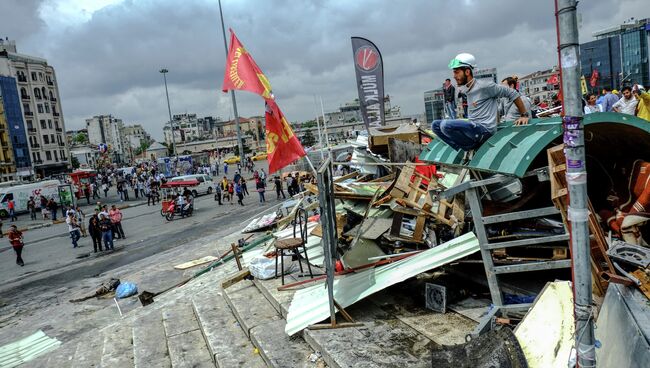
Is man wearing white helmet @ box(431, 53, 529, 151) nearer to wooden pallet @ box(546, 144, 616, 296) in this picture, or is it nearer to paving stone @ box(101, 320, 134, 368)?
wooden pallet @ box(546, 144, 616, 296)

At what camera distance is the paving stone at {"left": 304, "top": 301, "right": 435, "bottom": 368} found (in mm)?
4031

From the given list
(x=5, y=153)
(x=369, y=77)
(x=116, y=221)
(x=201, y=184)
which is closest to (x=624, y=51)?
(x=201, y=184)

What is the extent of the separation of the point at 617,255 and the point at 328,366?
2.88 m

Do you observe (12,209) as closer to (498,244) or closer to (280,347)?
(280,347)

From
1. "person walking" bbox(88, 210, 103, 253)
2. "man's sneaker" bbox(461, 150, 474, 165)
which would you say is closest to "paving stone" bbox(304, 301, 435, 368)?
"man's sneaker" bbox(461, 150, 474, 165)

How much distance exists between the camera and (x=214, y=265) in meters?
10.6

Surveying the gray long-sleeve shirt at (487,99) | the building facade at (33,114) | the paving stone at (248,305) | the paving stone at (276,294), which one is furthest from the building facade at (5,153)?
the gray long-sleeve shirt at (487,99)

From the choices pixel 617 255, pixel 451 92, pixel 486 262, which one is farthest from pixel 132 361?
pixel 451 92

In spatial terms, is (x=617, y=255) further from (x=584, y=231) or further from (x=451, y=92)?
(x=451, y=92)

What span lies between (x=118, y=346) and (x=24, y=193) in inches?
1411

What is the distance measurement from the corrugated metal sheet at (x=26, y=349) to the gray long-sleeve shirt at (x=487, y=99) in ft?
29.0

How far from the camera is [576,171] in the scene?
2.21 m

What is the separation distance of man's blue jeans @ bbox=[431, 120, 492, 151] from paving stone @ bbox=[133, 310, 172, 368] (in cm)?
482

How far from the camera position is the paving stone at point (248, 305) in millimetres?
5914
